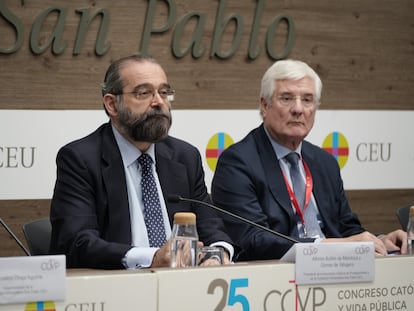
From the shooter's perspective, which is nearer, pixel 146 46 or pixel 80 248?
pixel 80 248

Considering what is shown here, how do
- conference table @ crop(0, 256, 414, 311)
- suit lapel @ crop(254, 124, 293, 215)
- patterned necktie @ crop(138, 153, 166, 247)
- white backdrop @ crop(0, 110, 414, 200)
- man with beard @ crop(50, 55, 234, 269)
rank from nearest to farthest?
1. conference table @ crop(0, 256, 414, 311)
2. man with beard @ crop(50, 55, 234, 269)
3. patterned necktie @ crop(138, 153, 166, 247)
4. suit lapel @ crop(254, 124, 293, 215)
5. white backdrop @ crop(0, 110, 414, 200)

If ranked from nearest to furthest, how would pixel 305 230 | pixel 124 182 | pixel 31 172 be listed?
1. pixel 124 182
2. pixel 305 230
3. pixel 31 172

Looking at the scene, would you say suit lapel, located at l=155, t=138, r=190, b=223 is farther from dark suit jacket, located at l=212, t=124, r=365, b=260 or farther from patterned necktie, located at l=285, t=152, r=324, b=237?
patterned necktie, located at l=285, t=152, r=324, b=237

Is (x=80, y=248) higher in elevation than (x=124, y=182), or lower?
lower

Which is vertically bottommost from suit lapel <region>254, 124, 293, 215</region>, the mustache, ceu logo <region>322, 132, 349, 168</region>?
suit lapel <region>254, 124, 293, 215</region>

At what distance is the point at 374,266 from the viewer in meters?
2.68

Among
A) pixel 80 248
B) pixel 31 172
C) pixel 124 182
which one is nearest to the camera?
pixel 80 248

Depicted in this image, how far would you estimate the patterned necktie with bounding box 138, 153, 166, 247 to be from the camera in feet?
11.1

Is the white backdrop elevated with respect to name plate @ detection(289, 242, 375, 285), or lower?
elevated

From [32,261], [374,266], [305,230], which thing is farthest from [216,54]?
[32,261]

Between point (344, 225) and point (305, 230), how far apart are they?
35 centimetres

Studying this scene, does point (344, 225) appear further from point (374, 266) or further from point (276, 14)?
point (276, 14)

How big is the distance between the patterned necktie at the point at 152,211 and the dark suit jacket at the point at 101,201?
55mm

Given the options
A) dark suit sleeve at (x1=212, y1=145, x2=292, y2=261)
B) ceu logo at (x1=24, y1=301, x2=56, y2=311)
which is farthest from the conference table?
dark suit sleeve at (x1=212, y1=145, x2=292, y2=261)
